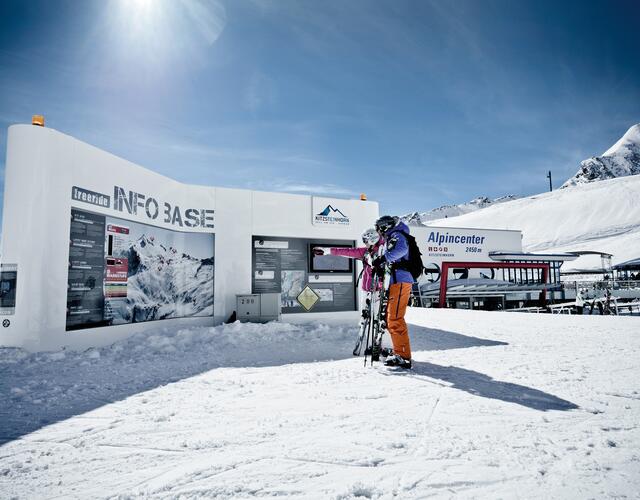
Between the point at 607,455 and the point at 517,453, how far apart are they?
1.76 ft

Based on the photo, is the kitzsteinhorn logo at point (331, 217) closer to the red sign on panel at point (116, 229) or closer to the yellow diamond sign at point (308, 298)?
the yellow diamond sign at point (308, 298)

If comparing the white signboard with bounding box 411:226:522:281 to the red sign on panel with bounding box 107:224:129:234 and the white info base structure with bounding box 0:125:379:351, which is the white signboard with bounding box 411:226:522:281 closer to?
the white info base structure with bounding box 0:125:379:351

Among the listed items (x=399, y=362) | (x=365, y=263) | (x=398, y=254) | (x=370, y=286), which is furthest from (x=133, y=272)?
(x=399, y=362)

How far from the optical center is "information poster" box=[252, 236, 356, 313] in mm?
9547

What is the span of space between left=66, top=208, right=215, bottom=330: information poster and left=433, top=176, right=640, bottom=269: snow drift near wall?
7521 centimetres

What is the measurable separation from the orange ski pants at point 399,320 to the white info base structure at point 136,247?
4.70 meters

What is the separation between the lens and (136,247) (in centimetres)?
764

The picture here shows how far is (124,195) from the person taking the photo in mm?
7398

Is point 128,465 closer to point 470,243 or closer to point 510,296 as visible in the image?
point 510,296

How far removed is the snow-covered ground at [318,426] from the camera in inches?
82.7

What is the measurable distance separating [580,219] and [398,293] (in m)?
102

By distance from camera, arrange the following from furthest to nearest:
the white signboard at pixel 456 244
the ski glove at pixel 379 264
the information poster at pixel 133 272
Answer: the white signboard at pixel 456 244
the information poster at pixel 133 272
the ski glove at pixel 379 264

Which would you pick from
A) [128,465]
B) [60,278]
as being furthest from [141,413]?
[60,278]

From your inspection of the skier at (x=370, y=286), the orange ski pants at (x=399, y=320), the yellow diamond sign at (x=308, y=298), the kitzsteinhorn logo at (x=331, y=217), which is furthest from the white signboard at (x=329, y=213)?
the orange ski pants at (x=399, y=320)
